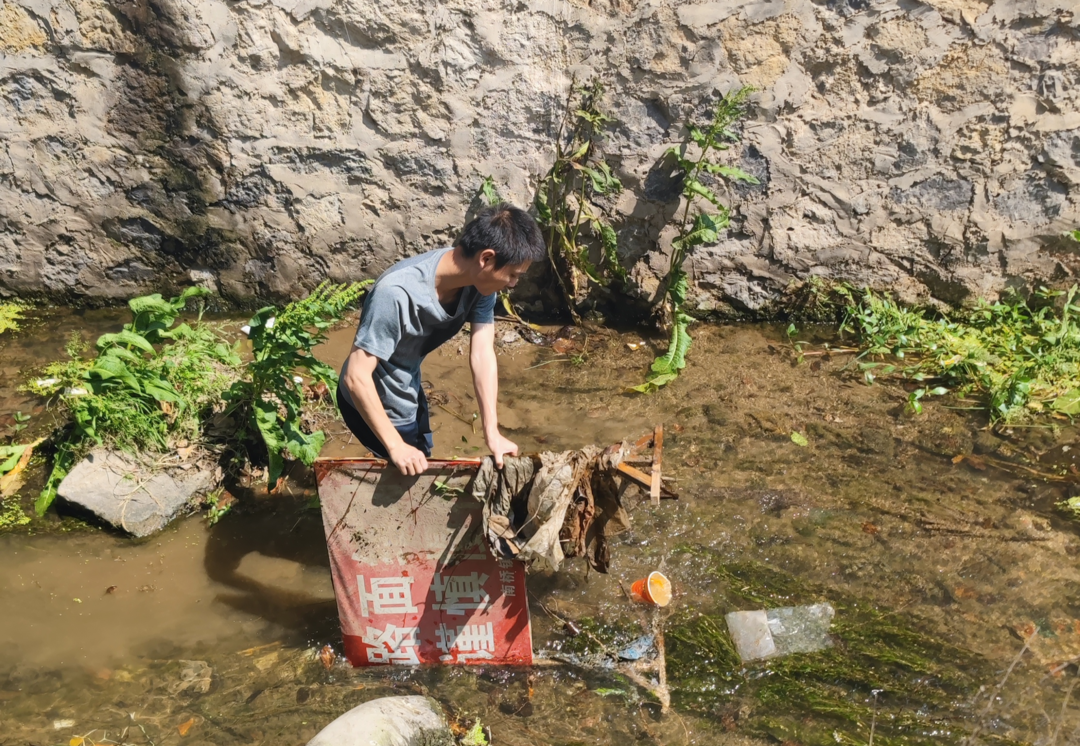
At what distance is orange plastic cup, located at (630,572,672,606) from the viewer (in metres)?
3.21

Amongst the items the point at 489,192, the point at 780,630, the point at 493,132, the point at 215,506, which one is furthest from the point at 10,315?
the point at 780,630

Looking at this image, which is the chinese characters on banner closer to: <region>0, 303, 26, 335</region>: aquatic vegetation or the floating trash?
the floating trash

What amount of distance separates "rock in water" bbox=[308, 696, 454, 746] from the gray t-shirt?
1015mm

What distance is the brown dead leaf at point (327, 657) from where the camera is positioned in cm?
302

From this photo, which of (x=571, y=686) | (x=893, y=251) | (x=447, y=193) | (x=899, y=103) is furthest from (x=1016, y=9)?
(x=571, y=686)

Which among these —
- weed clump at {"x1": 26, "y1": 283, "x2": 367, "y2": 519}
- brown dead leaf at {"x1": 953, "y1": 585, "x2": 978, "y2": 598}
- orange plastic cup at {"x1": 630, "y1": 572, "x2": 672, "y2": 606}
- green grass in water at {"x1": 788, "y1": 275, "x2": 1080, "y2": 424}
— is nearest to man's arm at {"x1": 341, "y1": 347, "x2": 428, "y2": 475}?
weed clump at {"x1": 26, "y1": 283, "x2": 367, "y2": 519}

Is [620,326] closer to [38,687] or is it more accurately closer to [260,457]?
[260,457]

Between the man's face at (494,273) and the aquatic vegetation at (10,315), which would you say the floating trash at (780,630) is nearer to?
the man's face at (494,273)

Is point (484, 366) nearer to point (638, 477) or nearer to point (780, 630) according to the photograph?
point (638, 477)

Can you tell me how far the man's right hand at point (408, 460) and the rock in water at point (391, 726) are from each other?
78 cm

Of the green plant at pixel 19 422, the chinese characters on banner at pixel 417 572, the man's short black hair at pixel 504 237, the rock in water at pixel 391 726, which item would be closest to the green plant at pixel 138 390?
the green plant at pixel 19 422

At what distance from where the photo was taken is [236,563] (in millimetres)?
3480

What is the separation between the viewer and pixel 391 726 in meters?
2.53

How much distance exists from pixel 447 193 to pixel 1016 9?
3414 millimetres
